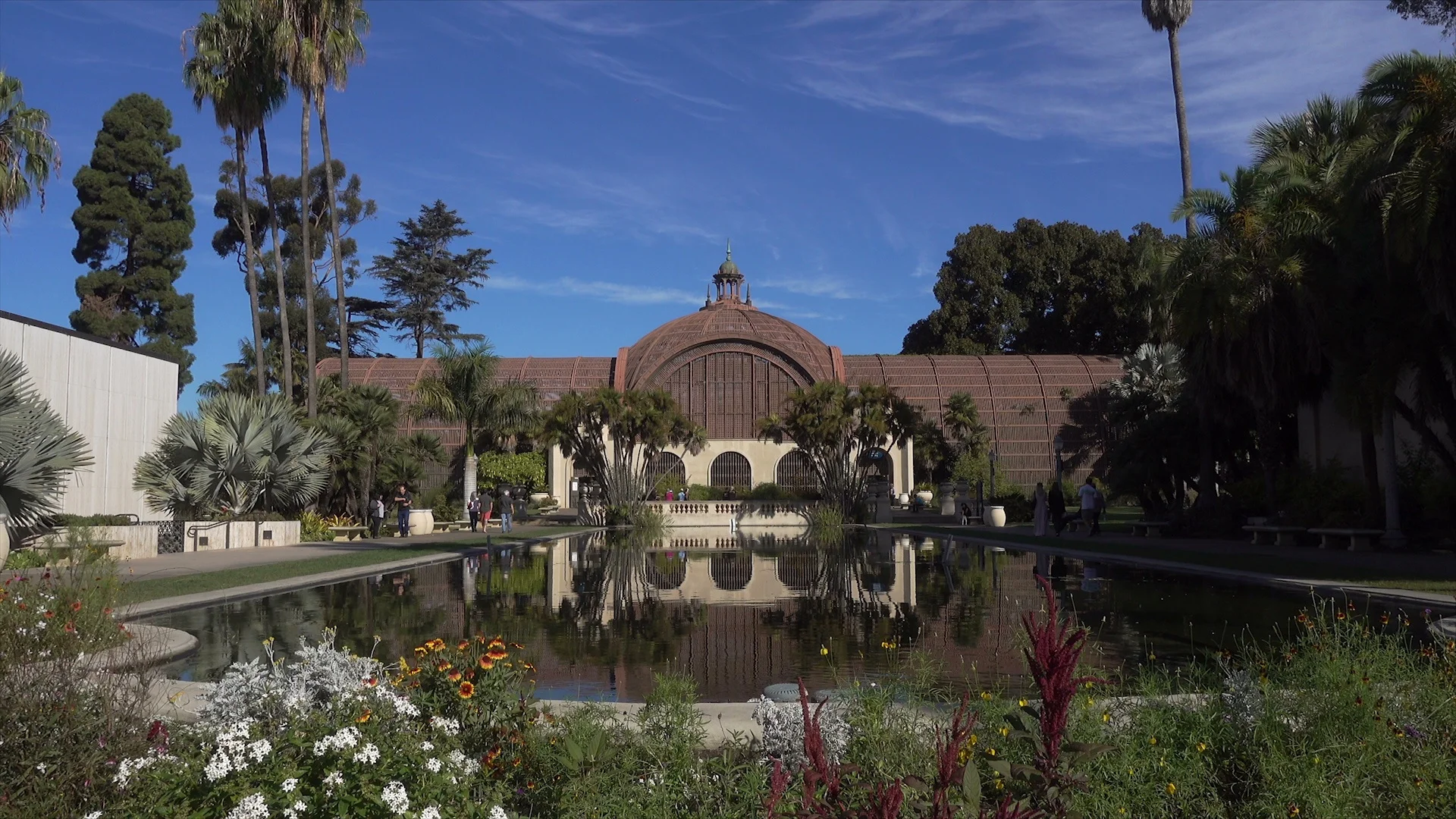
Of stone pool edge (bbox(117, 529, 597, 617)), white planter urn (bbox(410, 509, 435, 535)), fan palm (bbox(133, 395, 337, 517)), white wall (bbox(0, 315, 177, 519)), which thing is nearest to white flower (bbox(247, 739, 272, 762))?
stone pool edge (bbox(117, 529, 597, 617))

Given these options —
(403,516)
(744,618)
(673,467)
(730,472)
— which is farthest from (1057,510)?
(730,472)

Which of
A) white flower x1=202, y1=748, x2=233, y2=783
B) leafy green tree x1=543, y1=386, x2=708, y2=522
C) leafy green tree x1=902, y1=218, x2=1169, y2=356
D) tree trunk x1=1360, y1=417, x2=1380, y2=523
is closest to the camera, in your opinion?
white flower x1=202, y1=748, x2=233, y2=783

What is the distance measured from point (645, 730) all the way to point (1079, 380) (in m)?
55.8

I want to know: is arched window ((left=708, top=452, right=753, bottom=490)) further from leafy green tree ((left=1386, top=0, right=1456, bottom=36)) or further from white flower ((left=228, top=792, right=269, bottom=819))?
white flower ((left=228, top=792, right=269, bottom=819))

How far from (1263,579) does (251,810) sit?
14.9 m

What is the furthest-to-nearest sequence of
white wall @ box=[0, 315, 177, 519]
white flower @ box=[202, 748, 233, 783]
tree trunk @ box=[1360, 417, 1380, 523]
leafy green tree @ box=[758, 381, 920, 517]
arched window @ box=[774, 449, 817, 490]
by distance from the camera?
1. arched window @ box=[774, 449, 817, 490]
2. leafy green tree @ box=[758, 381, 920, 517]
3. white wall @ box=[0, 315, 177, 519]
4. tree trunk @ box=[1360, 417, 1380, 523]
5. white flower @ box=[202, 748, 233, 783]

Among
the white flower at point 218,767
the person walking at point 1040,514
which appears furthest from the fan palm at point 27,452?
the person walking at point 1040,514

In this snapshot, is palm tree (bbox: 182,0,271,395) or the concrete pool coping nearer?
the concrete pool coping

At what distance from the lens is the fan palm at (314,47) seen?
31.5 metres

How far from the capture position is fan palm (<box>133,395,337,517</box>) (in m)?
27.1

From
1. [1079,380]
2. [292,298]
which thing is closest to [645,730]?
[1079,380]

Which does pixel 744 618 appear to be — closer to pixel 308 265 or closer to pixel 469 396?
pixel 308 265

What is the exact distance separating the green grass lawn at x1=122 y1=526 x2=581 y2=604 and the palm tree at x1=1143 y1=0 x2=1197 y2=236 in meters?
35.5

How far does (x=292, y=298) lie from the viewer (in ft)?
224
